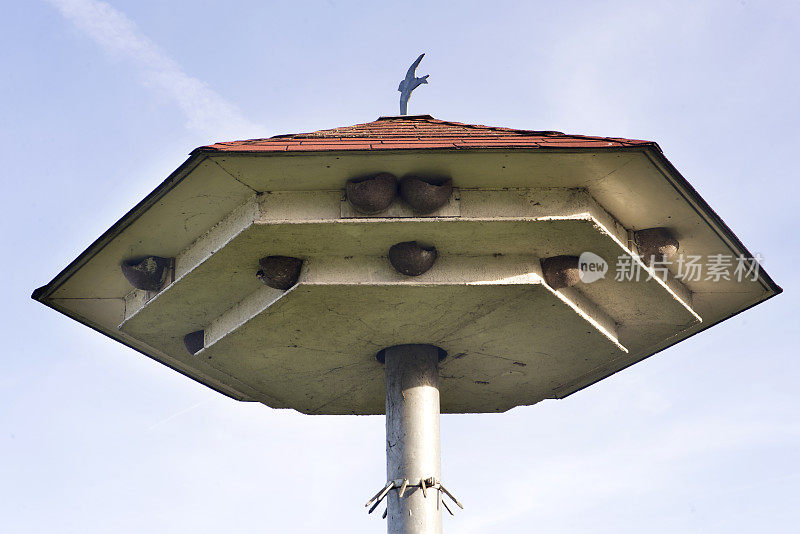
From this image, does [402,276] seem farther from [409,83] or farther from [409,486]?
[409,83]

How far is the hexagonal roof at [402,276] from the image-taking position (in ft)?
26.4

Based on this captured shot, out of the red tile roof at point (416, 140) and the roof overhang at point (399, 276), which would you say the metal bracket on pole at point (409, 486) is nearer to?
the roof overhang at point (399, 276)

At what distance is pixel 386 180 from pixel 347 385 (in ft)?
11.3

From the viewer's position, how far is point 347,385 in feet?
35.5

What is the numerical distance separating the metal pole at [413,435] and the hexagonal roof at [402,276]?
0.80 feet

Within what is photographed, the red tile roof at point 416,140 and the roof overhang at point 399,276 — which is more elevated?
the red tile roof at point 416,140

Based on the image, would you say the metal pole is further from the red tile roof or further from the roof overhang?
the red tile roof

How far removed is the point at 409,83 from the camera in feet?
36.7

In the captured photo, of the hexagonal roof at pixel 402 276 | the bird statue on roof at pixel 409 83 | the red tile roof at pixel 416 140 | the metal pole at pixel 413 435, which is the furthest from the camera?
the bird statue on roof at pixel 409 83

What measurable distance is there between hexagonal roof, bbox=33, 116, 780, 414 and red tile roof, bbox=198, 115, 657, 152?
3cm

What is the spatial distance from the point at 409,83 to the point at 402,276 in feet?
11.1

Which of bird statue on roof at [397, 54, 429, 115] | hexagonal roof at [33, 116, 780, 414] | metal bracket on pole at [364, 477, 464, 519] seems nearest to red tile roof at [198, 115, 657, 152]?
hexagonal roof at [33, 116, 780, 414]

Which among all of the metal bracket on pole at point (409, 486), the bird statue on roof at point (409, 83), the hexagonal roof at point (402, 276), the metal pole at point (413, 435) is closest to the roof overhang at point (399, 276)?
the hexagonal roof at point (402, 276)

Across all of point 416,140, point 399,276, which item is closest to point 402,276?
point 399,276
